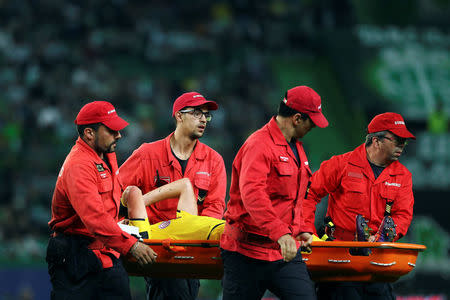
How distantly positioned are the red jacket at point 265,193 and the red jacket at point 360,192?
101 cm

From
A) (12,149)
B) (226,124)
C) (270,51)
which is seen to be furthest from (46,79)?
(270,51)

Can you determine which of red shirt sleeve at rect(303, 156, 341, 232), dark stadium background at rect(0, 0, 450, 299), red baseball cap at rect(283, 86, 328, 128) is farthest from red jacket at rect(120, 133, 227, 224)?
dark stadium background at rect(0, 0, 450, 299)

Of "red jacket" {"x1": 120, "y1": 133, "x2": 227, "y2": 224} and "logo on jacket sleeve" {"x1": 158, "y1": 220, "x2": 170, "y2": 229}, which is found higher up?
"red jacket" {"x1": 120, "y1": 133, "x2": 227, "y2": 224}

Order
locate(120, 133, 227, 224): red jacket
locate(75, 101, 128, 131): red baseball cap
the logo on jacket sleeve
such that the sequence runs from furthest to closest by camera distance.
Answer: locate(120, 133, 227, 224): red jacket
the logo on jacket sleeve
locate(75, 101, 128, 131): red baseball cap

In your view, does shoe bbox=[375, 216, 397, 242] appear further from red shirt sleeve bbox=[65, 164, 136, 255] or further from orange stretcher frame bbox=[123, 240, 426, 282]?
red shirt sleeve bbox=[65, 164, 136, 255]

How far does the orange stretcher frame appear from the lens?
19.3 ft

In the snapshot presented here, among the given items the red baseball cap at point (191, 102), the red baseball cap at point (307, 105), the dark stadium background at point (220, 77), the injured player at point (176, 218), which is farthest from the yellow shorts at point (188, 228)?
the dark stadium background at point (220, 77)

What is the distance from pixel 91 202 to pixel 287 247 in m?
1.34

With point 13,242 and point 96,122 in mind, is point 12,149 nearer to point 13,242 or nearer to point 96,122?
point 13,242

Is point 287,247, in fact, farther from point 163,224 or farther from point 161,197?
point 161,197

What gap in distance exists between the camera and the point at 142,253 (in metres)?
5.35

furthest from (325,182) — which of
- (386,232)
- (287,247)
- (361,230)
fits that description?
(287,247)

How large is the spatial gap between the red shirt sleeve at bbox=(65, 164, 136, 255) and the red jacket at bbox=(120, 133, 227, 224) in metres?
1.21

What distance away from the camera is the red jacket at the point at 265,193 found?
493 centimetres
